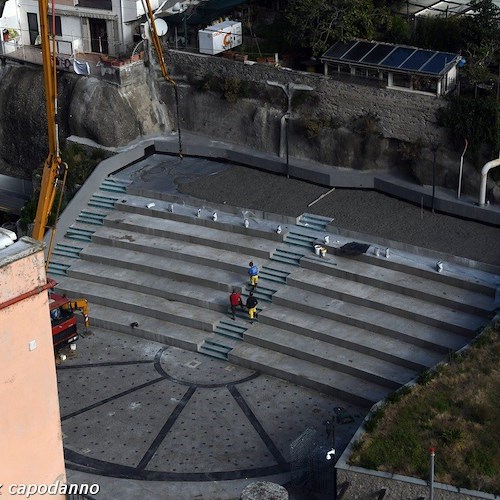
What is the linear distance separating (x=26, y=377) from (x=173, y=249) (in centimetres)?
1741

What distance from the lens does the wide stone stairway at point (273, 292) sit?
36781mm

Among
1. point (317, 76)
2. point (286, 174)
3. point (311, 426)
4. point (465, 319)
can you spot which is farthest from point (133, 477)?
point (317, 76)

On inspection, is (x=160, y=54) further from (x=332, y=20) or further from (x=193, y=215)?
(x=193, y=215)

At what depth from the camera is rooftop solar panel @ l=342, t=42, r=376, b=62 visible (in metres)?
44.8

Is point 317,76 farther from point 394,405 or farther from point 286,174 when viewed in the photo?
point 394,405

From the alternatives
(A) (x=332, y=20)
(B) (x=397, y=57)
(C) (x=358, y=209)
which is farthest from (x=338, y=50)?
(C) (x=358, y=209)

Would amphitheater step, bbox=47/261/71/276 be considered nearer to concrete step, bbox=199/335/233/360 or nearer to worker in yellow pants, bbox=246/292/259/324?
concrete step, bbox=199/335/233/360

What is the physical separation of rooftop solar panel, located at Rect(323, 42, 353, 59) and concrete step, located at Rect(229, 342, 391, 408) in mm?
12878

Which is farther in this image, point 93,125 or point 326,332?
point 93,125

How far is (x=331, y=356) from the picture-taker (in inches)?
1460

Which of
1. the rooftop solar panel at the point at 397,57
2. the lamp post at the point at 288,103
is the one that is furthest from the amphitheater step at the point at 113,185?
the rooftop solar panel at the point at 397,57

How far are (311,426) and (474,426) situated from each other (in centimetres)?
545

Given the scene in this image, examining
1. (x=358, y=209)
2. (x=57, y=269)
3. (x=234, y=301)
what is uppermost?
(x=358, y=209)

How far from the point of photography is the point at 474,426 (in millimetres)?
31297
